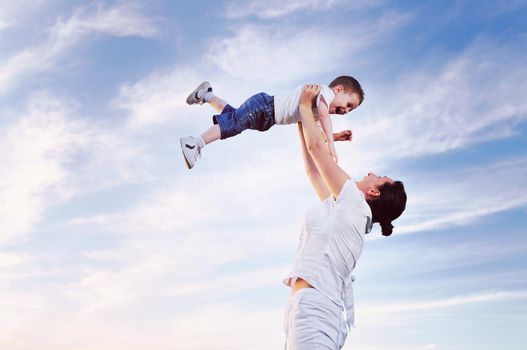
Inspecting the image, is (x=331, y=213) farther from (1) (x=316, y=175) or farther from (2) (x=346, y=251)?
(1) (x=316, y=175)

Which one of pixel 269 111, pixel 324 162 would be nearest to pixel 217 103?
pixel 269 111

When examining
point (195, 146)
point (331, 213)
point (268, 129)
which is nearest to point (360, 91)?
point (268, 129)

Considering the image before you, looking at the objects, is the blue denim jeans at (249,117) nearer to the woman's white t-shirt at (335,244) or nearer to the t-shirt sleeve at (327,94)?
the t-shirt sleeve at (327,94)

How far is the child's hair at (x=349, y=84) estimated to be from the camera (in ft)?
22.9

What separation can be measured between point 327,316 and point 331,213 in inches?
30.1

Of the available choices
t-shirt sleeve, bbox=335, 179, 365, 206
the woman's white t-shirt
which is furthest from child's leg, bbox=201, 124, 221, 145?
t-shirt sleeve, bbox=335, 179, 365, 206

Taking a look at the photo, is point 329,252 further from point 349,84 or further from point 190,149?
point 349,84

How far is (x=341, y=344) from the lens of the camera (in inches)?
156

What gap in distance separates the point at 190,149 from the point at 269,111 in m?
1.08

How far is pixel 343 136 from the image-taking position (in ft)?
21.3

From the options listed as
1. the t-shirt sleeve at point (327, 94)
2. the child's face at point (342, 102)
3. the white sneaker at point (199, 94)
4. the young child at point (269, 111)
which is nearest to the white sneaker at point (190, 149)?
the young child at point (269, 111)

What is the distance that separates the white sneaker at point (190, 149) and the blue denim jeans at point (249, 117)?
18.4 inches

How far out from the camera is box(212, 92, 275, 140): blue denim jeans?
21.7 feet

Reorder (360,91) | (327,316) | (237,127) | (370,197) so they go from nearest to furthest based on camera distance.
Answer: (327,316) → (370,197) → (237,127) → (360,91)
